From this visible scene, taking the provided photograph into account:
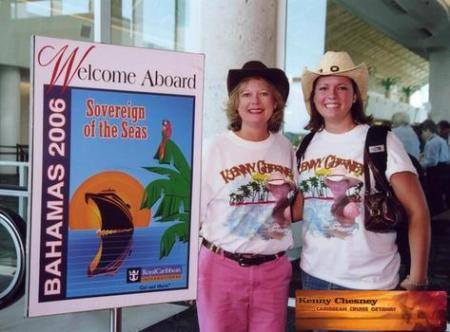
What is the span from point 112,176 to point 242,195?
0.56m

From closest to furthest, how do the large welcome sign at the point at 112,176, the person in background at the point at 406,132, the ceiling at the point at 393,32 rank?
the large welcome sign at the point at 112,176 → the ceiling at the point at 393,32 → the person in background at the point at 406,132

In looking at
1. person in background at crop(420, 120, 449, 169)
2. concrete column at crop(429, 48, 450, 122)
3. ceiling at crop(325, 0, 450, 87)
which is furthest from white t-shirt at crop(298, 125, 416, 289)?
person in background at crop(420, 120, 449, 169)

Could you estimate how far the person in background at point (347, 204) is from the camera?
185 centimetres

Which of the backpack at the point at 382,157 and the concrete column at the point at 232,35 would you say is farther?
the concrete column at the point at 232,35

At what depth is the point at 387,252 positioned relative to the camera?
190 centimetres

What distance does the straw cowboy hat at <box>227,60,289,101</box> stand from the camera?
203cm

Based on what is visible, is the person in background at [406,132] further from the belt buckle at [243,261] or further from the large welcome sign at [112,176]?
the large welcome sign at [112,176]

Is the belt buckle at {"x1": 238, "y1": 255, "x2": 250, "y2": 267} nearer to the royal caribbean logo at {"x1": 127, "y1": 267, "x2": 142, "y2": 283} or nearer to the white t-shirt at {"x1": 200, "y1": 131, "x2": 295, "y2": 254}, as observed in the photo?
the white t-shirt at {"x1": 200, "y1": 131, "x2": 295, "y2": 254}

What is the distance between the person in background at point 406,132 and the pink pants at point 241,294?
386 cm

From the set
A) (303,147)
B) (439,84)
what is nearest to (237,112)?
(303,147)

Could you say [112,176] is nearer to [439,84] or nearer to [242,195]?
[242,195]

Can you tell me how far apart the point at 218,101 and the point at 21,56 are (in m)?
14.9

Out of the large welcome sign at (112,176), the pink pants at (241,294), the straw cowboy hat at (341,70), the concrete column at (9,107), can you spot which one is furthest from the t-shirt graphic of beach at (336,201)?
the concrete column at (9,107)

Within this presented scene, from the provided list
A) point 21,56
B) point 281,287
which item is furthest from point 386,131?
point 21,56
